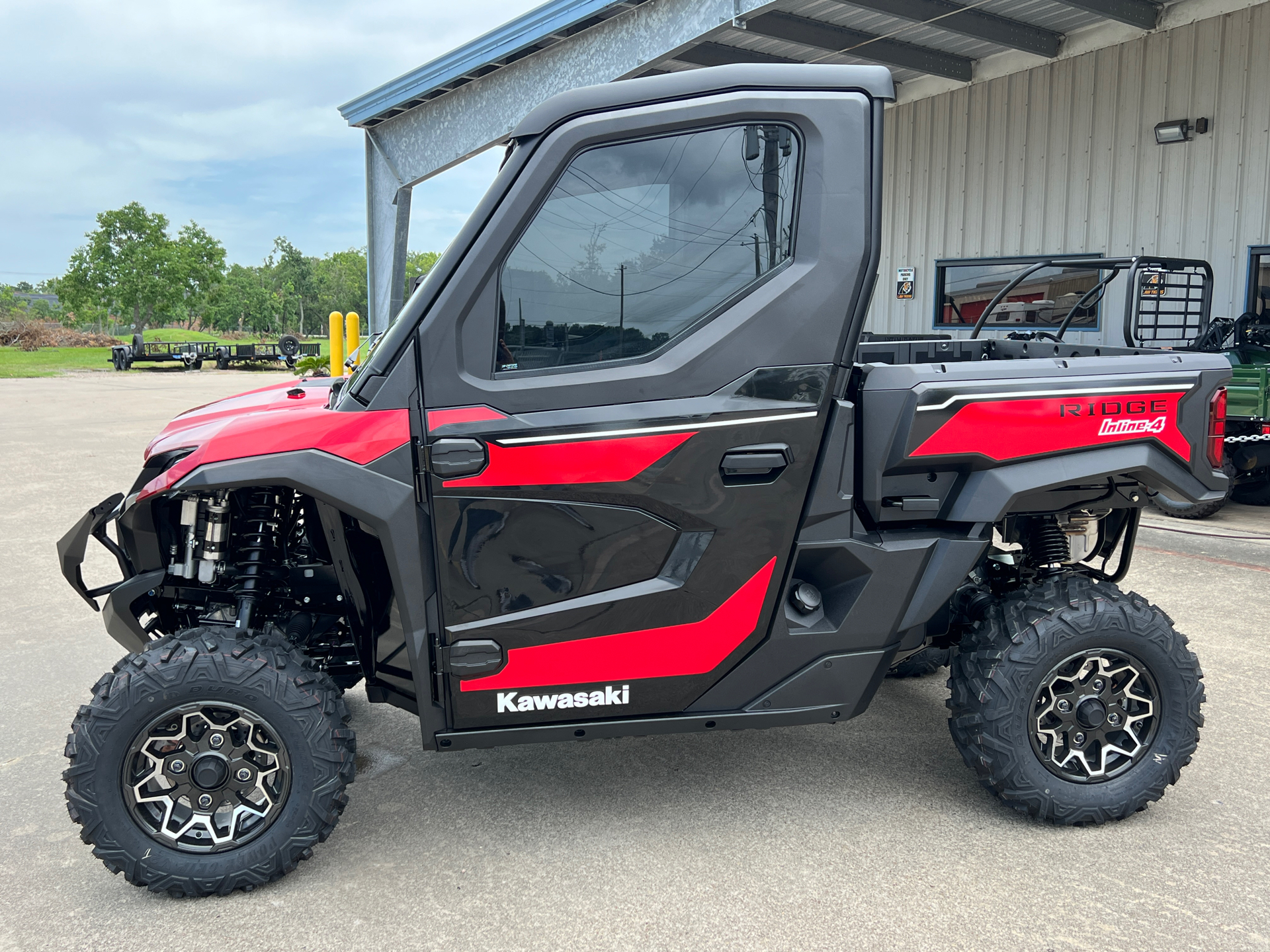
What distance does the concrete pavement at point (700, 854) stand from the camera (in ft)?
9.02

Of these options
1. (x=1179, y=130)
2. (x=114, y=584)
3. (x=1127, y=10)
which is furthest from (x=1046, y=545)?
(x=1127, y=10)

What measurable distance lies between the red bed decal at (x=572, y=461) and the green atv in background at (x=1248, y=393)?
6.31 metres

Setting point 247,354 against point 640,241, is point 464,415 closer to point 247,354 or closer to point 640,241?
point 640,241

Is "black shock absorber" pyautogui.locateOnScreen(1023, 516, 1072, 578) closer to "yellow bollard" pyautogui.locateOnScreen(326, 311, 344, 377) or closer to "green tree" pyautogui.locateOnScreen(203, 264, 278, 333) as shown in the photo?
"yellow bollard" pyautogui.locateOnScreen(326, 311, 344, 377)

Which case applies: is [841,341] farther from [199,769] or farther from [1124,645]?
[199,769]

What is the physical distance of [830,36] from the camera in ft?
37.4

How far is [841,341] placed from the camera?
296 centimetres

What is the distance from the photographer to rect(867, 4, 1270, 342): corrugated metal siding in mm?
10227

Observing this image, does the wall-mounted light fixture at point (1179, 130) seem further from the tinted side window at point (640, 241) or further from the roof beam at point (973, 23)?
the tinted side window at point (640, 241)

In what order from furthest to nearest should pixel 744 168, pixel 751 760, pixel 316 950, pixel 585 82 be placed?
pixel 585 82 < pixel 751 760 < pixel 744 168 < pixel 316 950

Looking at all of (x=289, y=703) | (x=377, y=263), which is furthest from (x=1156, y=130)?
(x=289, y=703)

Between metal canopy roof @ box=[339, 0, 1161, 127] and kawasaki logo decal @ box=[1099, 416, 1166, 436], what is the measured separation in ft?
22.1

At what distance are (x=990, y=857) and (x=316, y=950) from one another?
198cm

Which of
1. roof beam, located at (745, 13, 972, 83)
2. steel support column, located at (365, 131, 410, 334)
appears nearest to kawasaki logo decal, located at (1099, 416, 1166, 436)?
roof beam, located at (745, 13, 972, 83)
